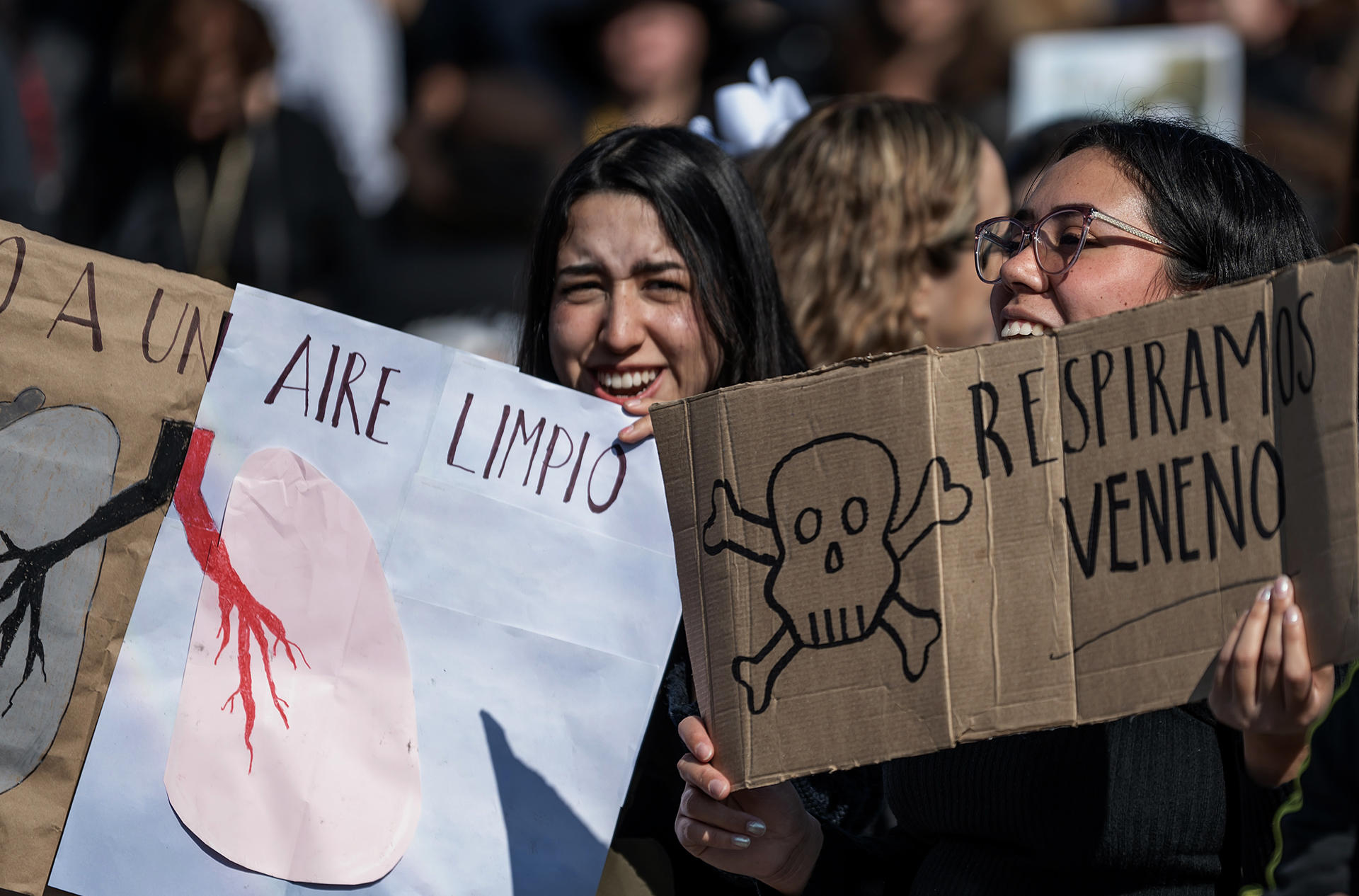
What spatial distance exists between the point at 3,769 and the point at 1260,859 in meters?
1.63

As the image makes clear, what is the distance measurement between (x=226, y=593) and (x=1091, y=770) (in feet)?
3.95

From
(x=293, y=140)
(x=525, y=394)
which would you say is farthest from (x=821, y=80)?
(x=525, y=394)

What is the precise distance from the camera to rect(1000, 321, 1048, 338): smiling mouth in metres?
1.81

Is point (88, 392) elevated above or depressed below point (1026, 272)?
below

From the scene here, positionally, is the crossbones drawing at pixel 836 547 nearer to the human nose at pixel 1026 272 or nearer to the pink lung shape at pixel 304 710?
the human nose at pixel 1026 272

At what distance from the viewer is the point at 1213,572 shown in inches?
57.7

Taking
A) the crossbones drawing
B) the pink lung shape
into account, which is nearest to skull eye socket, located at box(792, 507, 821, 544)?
the crossbones drawing

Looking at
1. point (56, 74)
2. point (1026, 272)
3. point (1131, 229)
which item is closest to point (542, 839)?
point (1026, 272)

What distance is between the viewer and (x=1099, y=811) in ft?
5.51

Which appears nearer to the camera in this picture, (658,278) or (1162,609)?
(1162,609)

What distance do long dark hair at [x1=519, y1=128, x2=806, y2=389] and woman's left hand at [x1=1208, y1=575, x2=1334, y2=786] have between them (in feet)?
3.65

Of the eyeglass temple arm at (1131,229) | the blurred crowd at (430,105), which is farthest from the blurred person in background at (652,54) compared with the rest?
the eyeglass temple arm at (1131,229)

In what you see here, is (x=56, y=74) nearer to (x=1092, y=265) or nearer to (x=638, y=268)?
(x=638, y=268)

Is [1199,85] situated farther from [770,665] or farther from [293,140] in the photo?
[770,665]
